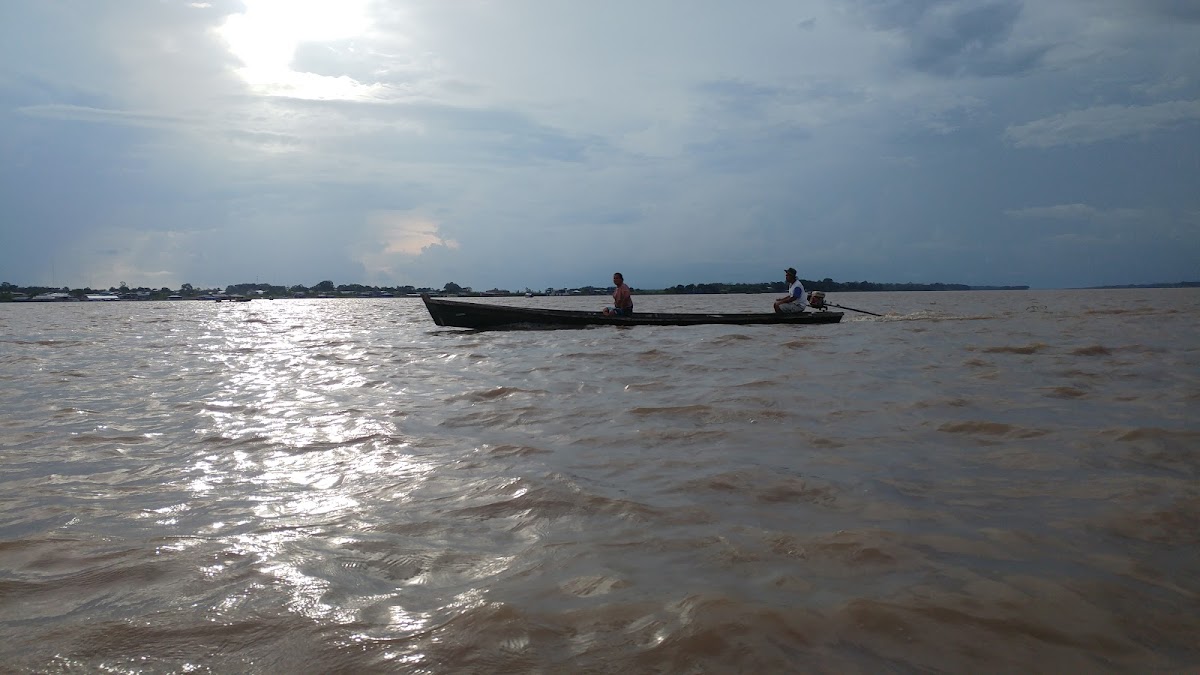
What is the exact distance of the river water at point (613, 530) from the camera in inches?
102

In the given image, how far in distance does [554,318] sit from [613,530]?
16.2 meters

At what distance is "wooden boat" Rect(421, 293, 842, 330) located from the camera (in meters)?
19.3

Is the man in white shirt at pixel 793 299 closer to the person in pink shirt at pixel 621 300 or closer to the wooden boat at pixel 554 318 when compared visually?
the wooden boat at pixel 554 318

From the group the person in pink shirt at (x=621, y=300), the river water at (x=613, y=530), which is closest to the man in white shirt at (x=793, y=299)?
the person in pink shirt at (x=621, y=300)

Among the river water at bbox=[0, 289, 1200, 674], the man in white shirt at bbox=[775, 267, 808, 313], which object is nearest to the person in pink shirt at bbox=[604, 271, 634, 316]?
the man in white shirt at bbox=[775, 267, 808, 313]

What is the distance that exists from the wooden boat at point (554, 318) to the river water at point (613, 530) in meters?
10.7

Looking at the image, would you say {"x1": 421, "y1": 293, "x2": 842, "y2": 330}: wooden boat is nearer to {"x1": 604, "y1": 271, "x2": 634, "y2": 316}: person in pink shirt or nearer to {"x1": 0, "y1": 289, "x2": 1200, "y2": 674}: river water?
{"x1": 604, "y1": 271, "x2": 634, "y2": 316}: person in pink shirt

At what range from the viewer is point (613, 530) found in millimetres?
3820

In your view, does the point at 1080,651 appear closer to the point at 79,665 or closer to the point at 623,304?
the point at 79,665

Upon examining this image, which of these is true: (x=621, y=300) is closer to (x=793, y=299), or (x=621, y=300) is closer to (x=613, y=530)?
(x=793, y=299)

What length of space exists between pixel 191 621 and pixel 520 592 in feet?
4.10

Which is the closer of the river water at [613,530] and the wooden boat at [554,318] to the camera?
the river water at [613,530]

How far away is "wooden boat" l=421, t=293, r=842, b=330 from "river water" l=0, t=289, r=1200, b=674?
10717mm

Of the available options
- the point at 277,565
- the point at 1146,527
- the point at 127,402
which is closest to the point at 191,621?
the point at 277,565
